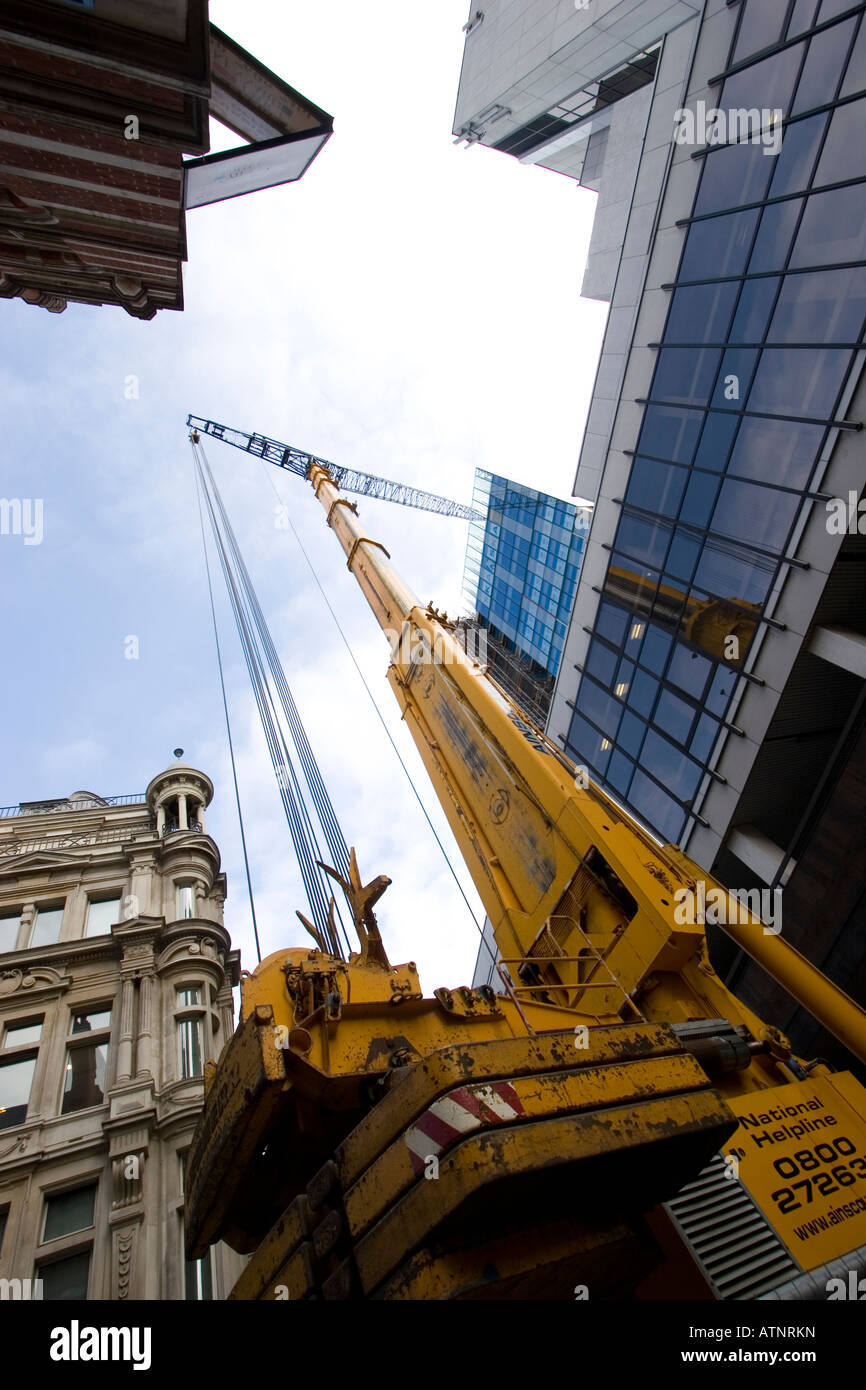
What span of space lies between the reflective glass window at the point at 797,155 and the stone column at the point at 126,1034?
22.0 metres

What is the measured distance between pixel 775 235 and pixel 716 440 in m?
3.71

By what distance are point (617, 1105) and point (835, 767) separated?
31.1 ft

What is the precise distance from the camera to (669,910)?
6.10m

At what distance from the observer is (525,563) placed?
34938mm

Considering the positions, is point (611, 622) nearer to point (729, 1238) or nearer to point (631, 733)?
point (631, 733)

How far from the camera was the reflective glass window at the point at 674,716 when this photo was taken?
13672mm

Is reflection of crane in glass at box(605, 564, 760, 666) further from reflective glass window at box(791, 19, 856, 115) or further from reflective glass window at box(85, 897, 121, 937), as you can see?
reflective glass window at box(85, 897, 121, 937)

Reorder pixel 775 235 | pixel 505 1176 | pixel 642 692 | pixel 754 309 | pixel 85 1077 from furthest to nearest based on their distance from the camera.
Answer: pixel 642 692, pixel 85 1077, pixel 754 309, pixel 775 235, pixel 505 1176

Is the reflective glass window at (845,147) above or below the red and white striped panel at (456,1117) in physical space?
above

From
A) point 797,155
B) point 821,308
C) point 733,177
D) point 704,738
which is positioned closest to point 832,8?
point 797,155

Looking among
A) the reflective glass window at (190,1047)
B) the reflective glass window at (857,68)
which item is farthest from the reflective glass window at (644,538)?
the reflective glass window at (190,1047)

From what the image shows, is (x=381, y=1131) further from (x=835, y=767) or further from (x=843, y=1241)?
(x=835, y=767)

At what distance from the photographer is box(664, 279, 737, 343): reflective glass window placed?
13.1 metres

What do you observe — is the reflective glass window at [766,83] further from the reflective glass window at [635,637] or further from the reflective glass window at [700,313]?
the reflective glass window at [635,637]
